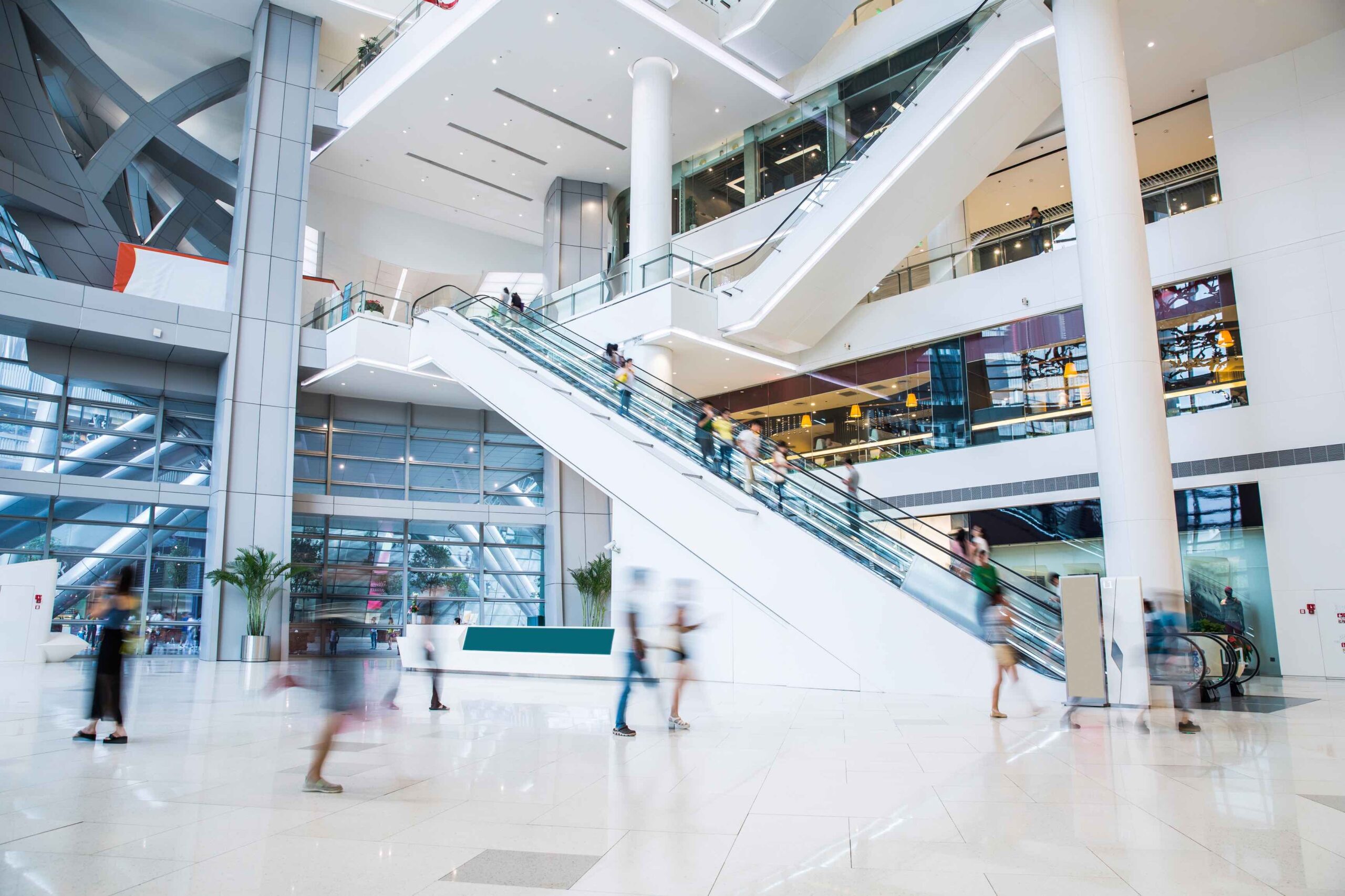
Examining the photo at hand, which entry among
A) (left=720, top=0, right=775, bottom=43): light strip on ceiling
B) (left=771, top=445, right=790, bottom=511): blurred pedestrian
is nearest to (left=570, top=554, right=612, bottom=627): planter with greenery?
(left=771, top=445, right=790, bottom=511): blurred pedestrian

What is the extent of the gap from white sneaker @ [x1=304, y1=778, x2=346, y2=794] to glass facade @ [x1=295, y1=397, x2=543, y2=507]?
19994mm

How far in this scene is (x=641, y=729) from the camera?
7.55 m

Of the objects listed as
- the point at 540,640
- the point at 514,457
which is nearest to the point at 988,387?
the point at 540,640

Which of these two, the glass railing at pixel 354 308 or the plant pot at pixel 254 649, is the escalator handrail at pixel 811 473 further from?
the plant pot at pixel 254 649

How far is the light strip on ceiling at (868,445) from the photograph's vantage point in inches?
765

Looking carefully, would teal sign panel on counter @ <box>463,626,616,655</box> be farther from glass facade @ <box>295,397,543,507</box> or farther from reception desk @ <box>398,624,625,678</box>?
glass facade @ <box>295,397,543,507</box>

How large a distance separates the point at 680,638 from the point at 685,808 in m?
3.05

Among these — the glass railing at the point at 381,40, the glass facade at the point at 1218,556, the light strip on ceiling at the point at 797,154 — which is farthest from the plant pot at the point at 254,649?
the light strip on ceiling at the point at 797,154

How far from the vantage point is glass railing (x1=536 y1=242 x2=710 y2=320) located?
1880cm

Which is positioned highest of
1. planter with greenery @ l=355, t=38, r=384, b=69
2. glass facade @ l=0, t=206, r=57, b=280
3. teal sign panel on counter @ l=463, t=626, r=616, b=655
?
planter with greenery @ l=355, t=38, r=384, b=69

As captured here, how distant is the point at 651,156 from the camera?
66.0 feet

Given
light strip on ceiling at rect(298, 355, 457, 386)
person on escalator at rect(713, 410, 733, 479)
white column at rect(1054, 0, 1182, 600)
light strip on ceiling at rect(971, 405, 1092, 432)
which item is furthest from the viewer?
light strip on ceiling at rect(298, 355, 457, 386)

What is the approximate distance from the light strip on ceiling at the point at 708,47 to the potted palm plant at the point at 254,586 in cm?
1454

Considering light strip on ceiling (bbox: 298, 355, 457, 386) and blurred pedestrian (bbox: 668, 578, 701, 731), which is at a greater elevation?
light strip on ceiling (bbox: 298, 355, 457, 386)
